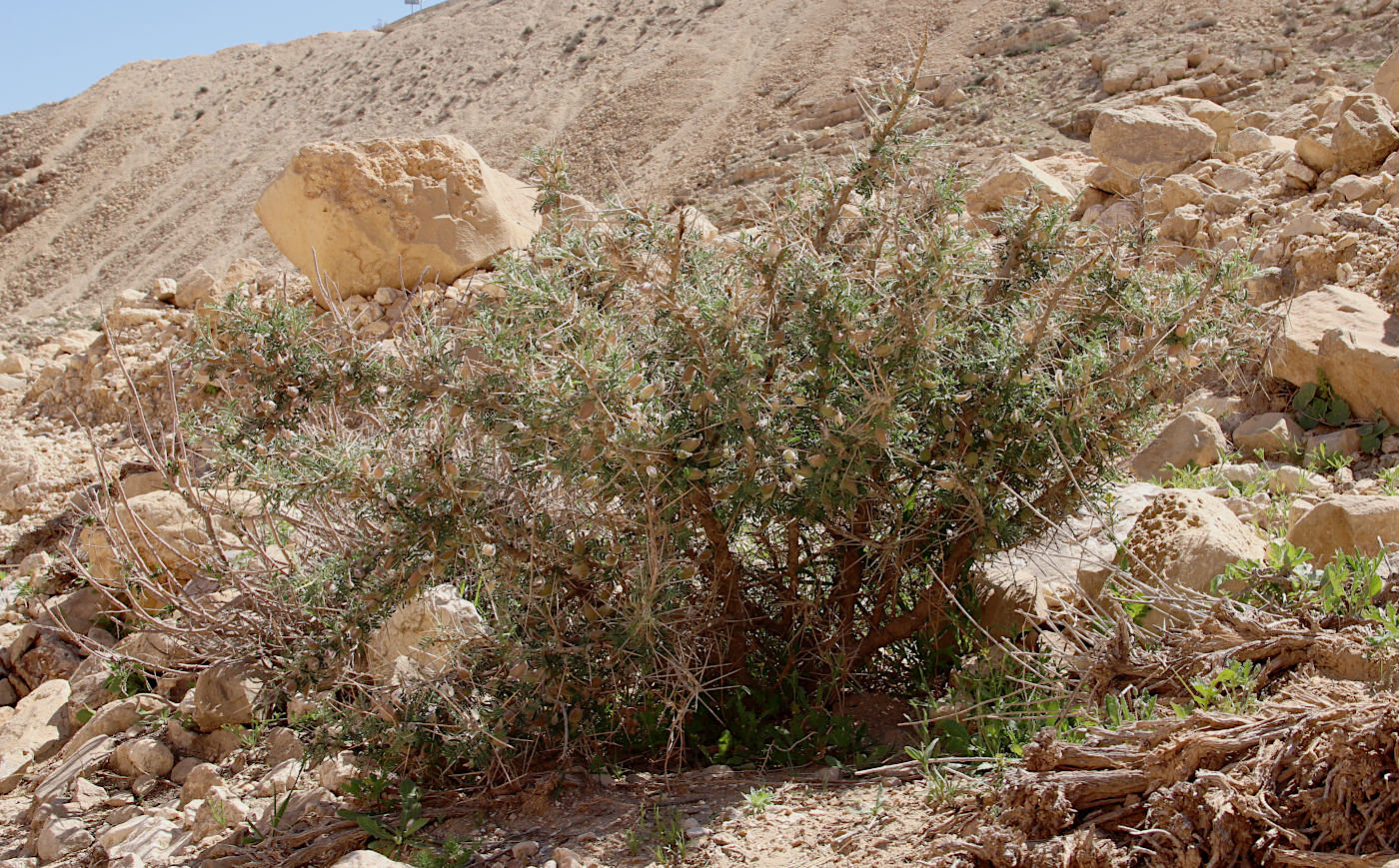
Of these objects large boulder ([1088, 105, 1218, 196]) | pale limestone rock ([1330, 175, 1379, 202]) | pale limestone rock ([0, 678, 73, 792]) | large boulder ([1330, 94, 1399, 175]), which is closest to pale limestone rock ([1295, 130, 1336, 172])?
large boulder ([1330, 94, 1399, 175])

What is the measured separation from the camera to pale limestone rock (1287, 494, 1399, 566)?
284cm

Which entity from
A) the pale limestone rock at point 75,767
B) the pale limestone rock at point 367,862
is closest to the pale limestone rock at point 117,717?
the pale limestone rock at point 75,767

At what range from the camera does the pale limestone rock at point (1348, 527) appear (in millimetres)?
2838

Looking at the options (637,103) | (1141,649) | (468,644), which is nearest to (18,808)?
(468,644)

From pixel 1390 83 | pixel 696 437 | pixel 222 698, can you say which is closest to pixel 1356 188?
pixel 1390 83

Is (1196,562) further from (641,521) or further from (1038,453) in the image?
(641,521)

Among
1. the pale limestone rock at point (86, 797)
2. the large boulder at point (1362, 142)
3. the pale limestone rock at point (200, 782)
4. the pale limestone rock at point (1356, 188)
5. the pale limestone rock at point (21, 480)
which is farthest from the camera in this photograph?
the pale limestone rock at point (21, 480)

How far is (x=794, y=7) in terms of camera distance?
2244 centimetres

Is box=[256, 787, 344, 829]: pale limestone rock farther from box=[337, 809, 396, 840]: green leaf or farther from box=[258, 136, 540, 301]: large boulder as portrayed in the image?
box=[258, 136, 540, 301]: large boulder

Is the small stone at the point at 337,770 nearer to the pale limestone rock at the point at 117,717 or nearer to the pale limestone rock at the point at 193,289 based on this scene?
the pale limestone rock at the point at 117,717

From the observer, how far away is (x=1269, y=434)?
4555 mm

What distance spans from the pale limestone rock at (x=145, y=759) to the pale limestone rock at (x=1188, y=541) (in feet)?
11.9

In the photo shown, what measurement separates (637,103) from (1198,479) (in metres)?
18.6

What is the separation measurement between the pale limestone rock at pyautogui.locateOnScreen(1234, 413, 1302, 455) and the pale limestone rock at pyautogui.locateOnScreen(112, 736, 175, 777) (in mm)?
4697
